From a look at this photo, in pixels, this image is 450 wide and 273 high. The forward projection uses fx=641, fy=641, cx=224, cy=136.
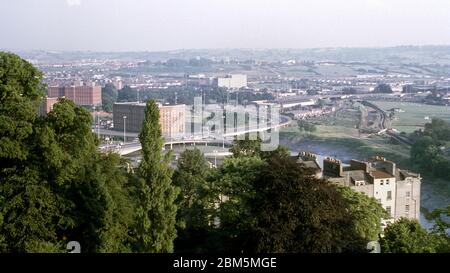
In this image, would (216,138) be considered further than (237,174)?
Yes

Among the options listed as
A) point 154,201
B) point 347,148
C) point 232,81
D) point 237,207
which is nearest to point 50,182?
point 154,201

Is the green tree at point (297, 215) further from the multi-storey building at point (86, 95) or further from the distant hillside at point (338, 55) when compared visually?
the distant hillside at point (338, 55)

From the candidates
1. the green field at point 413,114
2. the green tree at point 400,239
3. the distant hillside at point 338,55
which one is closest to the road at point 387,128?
the green field at point 413,114

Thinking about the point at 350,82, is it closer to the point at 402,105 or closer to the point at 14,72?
the point at 402,105

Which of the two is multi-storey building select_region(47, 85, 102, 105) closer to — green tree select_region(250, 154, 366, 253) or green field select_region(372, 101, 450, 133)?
green field select_region(372, 101, 450, 133)

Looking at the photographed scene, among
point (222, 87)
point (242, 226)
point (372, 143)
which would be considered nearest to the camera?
point (242, 226)

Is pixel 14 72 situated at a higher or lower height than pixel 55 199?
higher
